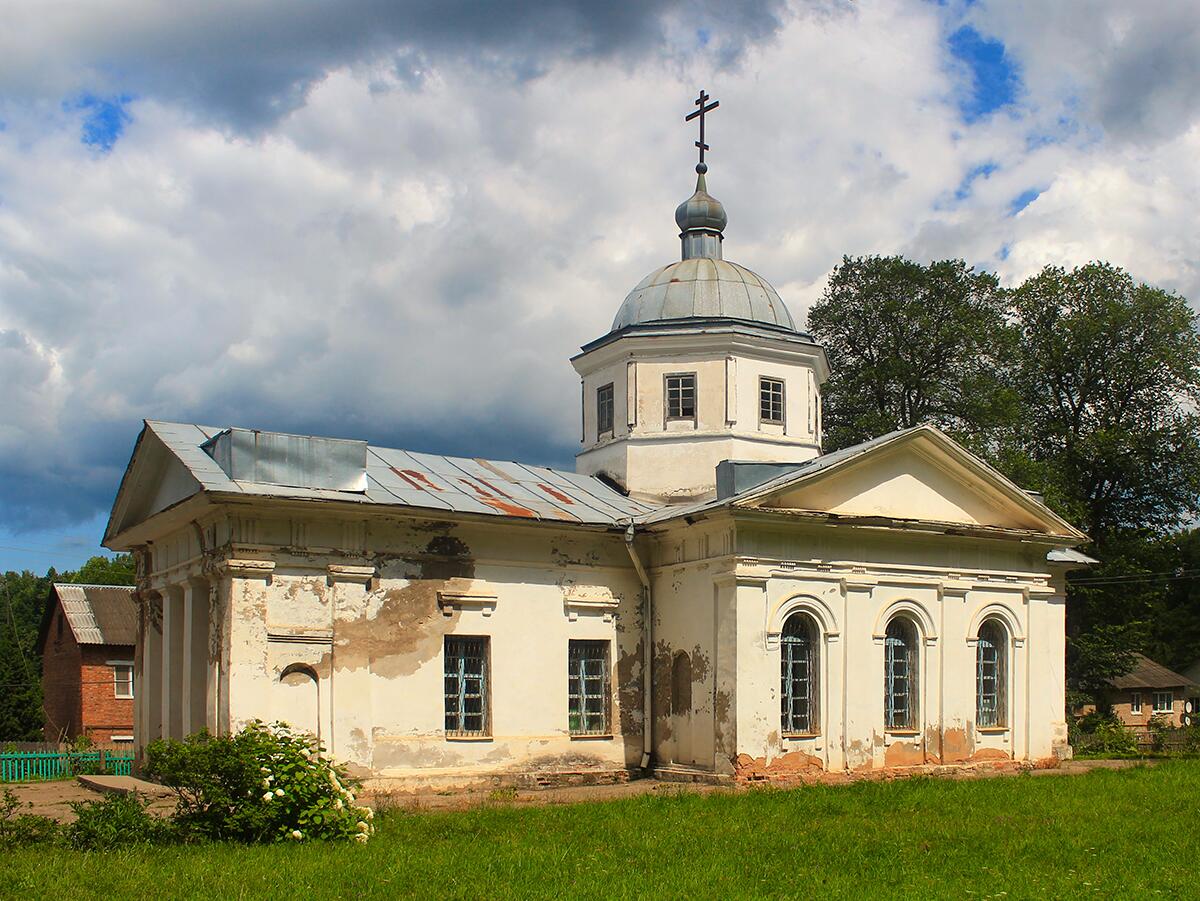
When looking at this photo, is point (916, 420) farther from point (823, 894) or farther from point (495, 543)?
point (823, 894)

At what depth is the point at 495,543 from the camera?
16.7m

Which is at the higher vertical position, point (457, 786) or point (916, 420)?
point (916, 420)

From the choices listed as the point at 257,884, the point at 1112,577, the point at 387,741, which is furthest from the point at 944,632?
the point at 1112,577

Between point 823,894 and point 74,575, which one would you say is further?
point 74,575

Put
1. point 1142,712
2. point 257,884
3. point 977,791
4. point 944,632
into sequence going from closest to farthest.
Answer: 1. point 257,884
2. point 977,791
3. point 944,632
4. point 1142,712

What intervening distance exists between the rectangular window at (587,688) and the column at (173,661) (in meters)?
5.37

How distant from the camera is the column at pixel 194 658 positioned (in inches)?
640

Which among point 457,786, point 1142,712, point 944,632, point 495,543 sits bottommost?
point 1142,712

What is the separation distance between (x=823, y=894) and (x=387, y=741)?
778 cm

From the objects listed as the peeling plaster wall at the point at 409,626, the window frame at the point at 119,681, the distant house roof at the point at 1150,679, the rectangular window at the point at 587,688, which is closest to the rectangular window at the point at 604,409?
the peeling plaster wall at the point at 409,626

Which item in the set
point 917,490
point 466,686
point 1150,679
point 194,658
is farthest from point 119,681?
point 1150,679

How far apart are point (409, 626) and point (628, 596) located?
3.54 metres

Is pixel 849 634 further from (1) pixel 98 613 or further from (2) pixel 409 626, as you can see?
(1) pixel 98 613

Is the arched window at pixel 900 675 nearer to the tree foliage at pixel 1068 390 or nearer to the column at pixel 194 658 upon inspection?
the column at pixel 194 658
